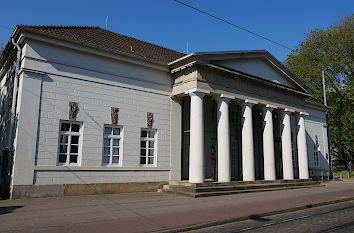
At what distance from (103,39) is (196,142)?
7.58 metres

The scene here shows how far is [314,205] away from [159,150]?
25.3 feet

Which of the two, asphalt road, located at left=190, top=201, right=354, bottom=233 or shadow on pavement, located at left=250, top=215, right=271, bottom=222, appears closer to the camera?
asphalt road, located at left=190, top=201, right=354, bottom=233

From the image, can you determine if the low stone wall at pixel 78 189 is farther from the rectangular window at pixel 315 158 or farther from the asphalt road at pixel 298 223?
the rectangular window at pixel 315 158

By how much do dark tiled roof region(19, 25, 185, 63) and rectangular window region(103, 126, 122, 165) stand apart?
396 cm

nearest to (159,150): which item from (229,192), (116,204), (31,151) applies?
(229,192)

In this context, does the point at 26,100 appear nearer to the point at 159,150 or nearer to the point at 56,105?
the point at 56,105

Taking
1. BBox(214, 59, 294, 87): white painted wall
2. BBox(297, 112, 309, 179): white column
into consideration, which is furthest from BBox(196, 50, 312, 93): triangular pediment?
BBox(297, 112, 309, 179): white column

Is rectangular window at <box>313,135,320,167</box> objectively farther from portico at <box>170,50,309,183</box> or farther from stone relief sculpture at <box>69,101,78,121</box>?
stone relief sculpture at <box>69,101,78,121</box>

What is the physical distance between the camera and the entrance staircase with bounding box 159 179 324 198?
12652 millimetres

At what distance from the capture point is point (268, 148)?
17359 mm

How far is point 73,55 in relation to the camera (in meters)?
12.9

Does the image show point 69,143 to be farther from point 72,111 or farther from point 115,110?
point 115,110

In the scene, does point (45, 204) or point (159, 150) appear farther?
point (159, 150)

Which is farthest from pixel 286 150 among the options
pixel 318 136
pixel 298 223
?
pixel 298 223
